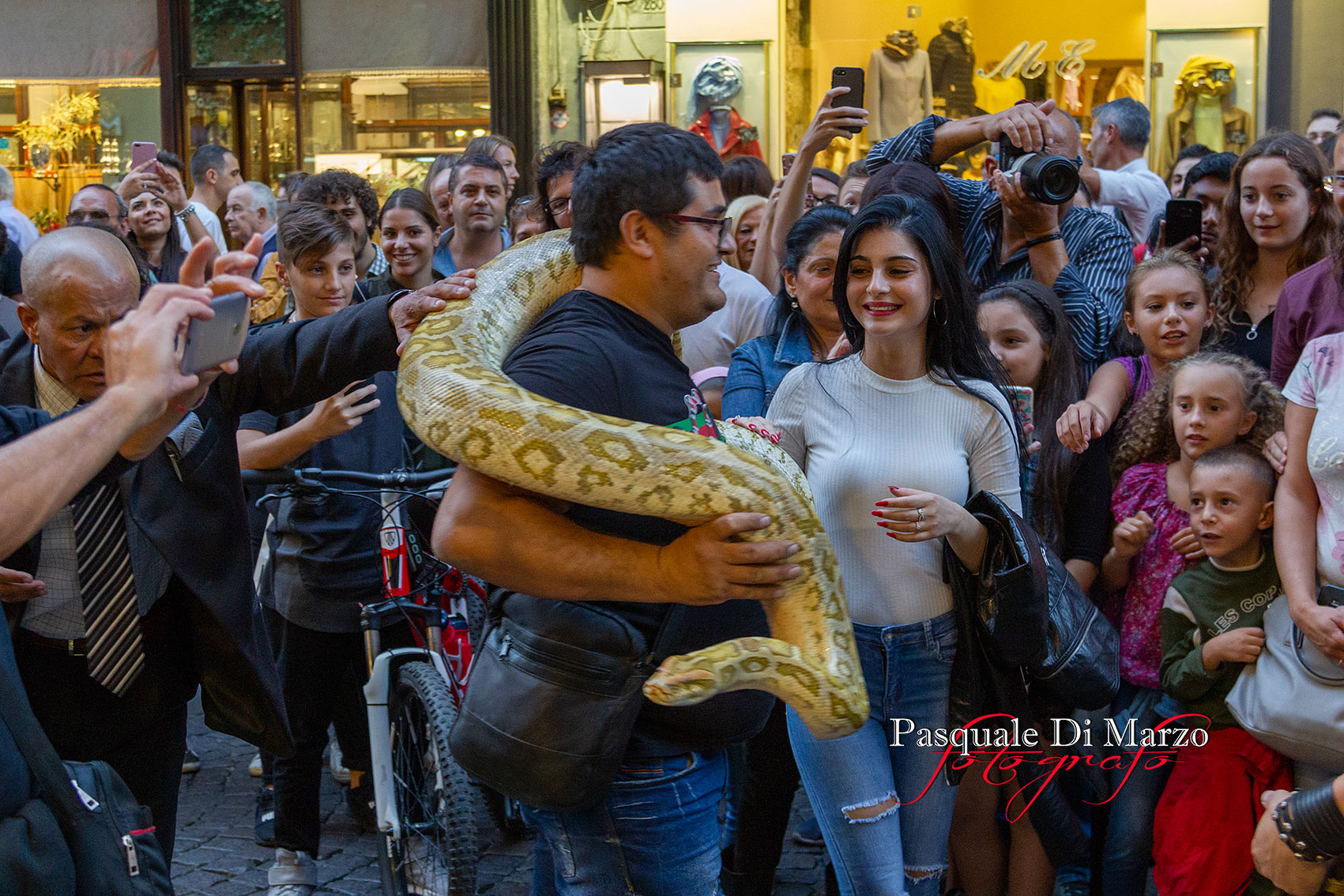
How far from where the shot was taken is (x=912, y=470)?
3199 millimetres

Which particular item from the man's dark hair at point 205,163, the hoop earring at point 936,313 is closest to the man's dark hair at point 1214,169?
the hoop earring at point 936,313

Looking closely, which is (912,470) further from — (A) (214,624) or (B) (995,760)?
(A) (214,624)

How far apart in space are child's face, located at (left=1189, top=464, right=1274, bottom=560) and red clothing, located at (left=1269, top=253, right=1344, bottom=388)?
0.50 metres

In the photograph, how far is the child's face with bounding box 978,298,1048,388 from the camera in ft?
13.9

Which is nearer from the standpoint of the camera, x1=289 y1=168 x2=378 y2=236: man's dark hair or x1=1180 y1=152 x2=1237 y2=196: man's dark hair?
x1=1180 y1=152 x2=1237 y2=196: man's dark hair

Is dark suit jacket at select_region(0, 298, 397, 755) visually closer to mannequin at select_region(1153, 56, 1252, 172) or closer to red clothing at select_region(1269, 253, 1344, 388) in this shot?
red clothing at select_region(1269, 253, 1344, 388)

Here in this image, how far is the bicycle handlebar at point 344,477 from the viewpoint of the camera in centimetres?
369

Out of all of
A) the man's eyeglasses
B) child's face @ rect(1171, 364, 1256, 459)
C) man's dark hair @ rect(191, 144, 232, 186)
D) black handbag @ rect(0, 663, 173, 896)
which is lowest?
black handbag @ rect(0, 663, 173, 896)

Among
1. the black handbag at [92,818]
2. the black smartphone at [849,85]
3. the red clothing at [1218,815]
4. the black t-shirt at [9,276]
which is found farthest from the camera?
the black t-shirt at [9,276]

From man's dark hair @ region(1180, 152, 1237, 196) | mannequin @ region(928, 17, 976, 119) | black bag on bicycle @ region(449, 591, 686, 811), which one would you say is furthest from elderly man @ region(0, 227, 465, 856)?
mannequin @ region(928, 17, 976, 119)

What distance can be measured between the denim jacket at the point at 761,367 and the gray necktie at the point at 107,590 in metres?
2.17

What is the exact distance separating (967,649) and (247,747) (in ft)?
14.0

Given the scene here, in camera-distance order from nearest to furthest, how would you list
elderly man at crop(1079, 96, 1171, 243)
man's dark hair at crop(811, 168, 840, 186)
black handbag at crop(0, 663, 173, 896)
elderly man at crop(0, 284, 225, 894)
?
elderly man at crop(0, 284, 225, 894) < black handbag at crop(0, 663, 173, 896) < elderly man at crop(1079, 96, 1171, 243) < man's dark hair at crop(811, 168, 840, 186)

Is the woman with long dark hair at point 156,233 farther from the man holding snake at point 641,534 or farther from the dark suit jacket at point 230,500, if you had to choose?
the man holding snake at point 641,534
